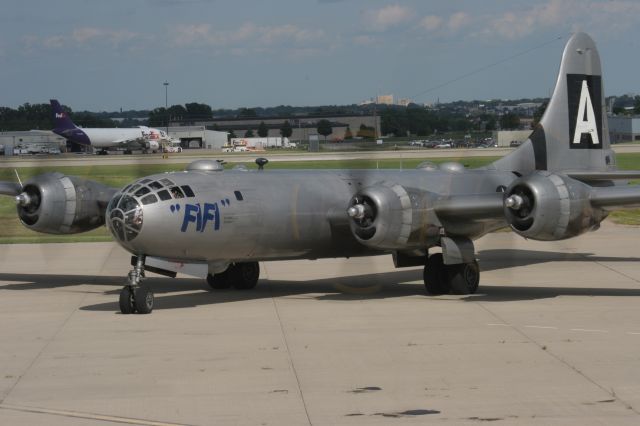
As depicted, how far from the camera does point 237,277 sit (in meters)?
26.3

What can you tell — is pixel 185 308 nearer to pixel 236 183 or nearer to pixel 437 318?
pixel 236 183

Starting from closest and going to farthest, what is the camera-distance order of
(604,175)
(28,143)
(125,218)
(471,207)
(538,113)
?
1. (125,218)
2. (471,207)
3. (604,175)
4. (538,113)
5. (28,143)

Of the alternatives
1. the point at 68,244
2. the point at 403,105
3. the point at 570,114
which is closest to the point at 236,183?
the point at 403,105

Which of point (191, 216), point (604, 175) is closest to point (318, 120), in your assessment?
point (604, 175)

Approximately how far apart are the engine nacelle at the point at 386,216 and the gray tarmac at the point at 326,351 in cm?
154

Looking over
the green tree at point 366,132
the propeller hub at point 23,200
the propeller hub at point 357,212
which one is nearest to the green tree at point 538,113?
the green tree at point 366,132

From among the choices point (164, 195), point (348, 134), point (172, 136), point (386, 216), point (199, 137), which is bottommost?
point (386, 216)

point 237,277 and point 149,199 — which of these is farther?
point 237,277

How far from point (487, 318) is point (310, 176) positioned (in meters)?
6.63

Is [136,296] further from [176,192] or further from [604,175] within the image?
[604,175]

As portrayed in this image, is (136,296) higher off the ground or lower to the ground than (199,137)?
lower

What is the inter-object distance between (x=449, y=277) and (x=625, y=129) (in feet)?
430

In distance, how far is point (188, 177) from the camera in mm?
22906

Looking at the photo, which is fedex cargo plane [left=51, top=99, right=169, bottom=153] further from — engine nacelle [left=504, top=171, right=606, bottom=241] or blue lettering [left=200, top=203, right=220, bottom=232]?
engine nacelle [left=504, top=171, right=606, bottom=241]
